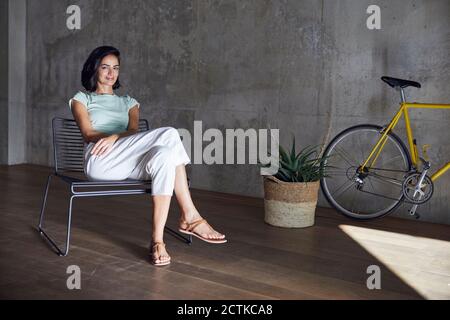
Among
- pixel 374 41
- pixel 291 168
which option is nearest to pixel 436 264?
pixel 291 168

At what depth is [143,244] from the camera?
328cm

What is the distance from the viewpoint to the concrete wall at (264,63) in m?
4.10

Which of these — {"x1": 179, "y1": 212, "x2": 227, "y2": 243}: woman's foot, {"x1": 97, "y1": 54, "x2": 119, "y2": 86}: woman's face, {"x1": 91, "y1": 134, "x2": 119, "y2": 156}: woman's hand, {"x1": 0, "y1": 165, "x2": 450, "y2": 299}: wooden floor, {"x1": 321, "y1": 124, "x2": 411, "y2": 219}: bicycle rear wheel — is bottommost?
Answer: {"x1": 0, "y1": 165, "x2": 450, "y2": 299}: wooden floor

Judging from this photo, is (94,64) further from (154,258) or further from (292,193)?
(292,193)

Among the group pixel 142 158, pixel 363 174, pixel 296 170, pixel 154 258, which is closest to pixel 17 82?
pixel 296 170

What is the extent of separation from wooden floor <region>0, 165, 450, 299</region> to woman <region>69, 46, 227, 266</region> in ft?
0.68

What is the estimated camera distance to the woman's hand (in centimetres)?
295

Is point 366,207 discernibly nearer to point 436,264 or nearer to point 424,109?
point 424,109

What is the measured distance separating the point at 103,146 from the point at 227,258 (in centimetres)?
86

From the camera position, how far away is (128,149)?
2.99 metres

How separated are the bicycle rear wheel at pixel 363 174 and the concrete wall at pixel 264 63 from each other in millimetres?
163

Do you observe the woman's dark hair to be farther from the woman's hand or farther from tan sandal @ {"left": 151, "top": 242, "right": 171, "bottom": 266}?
tan sandal @ {"left": 151, "top": 242, "right": 171, "bottom": 266}

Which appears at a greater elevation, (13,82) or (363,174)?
(13,82)

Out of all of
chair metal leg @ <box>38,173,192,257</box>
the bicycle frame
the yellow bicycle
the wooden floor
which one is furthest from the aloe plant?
chair metal leg @ <box>38,173,192,257</box>
